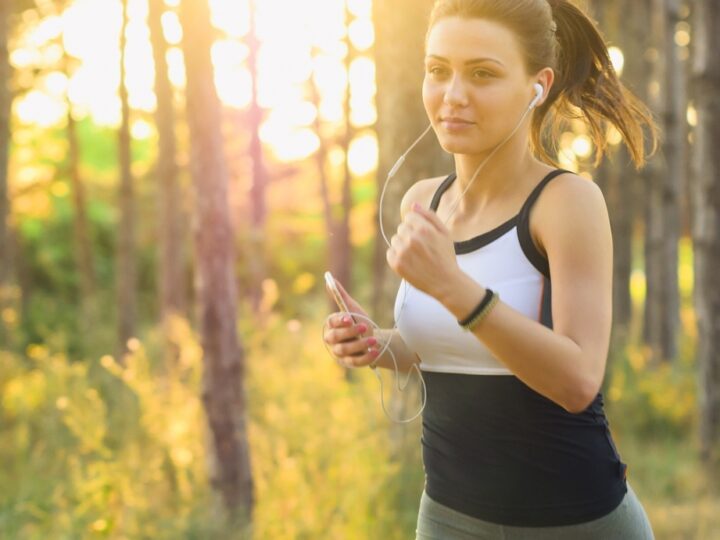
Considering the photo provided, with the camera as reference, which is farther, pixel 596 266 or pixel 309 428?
pixel 309 428

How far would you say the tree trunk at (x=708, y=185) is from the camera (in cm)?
695

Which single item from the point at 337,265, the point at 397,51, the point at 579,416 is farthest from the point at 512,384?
the point at 337,265

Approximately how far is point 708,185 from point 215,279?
3.31 m

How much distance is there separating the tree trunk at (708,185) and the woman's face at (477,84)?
5.08 meters

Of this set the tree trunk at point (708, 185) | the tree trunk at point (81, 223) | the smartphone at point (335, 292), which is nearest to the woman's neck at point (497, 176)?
the smartphone at point (335, 292)

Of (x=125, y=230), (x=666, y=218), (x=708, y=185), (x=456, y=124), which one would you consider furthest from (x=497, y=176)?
(x=125, y=230)

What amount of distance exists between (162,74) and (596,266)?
9.09 meters

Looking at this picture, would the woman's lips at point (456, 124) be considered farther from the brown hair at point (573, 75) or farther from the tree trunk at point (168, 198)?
the tree trunk at point (168, 198)

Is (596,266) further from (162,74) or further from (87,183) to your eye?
(87,183)

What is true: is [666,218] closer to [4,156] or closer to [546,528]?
[4,156]

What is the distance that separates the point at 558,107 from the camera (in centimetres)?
253

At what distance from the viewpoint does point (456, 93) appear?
221 centimetres

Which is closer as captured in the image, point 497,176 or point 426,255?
point 426,255

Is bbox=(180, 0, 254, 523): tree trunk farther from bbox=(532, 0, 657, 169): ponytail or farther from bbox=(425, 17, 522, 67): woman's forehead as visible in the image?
bbox=(425, 17, 522, 67): woman's forehead
